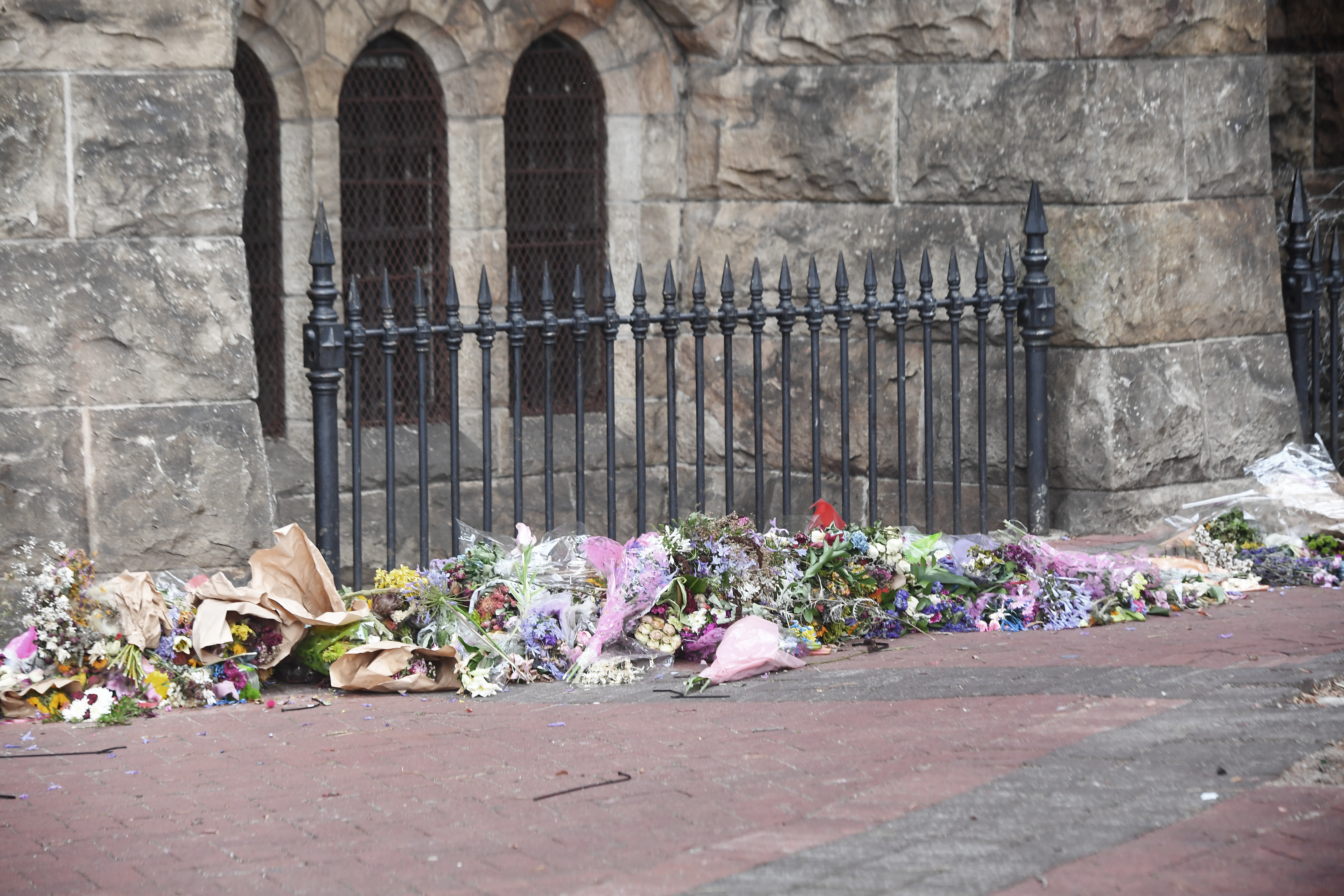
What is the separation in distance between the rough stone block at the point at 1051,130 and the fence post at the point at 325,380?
2883 millimetres

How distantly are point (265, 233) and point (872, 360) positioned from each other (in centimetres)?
280

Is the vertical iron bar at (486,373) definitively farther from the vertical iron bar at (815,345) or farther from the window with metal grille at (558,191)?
the window with metal grille at (558,191)

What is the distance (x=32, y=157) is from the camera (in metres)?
5.31

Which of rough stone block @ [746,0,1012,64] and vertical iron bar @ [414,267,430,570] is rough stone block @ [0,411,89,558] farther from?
rough stone block @ [746,0,1012,64]

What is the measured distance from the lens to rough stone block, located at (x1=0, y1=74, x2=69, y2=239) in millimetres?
5281

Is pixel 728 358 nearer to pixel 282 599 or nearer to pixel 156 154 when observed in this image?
pixel 282 599

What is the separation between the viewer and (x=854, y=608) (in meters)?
5.75

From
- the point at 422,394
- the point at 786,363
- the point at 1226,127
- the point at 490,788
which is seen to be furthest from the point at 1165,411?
the point at 490,788

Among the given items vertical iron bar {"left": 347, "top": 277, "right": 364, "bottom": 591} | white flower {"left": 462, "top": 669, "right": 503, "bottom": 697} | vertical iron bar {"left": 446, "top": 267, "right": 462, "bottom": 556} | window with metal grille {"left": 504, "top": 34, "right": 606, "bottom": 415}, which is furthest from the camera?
window with metal grille {"left": 504, "top": 34, "right": 606, "bottom": 415}

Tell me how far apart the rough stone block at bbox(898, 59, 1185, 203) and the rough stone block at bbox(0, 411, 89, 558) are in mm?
3843

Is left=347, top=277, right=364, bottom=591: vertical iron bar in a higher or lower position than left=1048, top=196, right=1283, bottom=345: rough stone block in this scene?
lower

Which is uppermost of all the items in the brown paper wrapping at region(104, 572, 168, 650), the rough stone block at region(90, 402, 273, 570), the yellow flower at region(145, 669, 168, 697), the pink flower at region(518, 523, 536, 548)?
the rough stone block at region(90, 402, 273, 570)

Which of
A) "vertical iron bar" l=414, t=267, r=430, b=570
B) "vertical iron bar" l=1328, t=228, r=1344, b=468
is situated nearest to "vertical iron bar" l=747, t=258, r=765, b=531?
"vertical iron bar" l=414, t=267, r=430, b=570

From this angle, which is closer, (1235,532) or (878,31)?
(1235,532)
